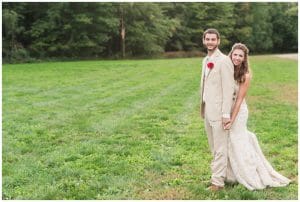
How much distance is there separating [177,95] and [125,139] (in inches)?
296

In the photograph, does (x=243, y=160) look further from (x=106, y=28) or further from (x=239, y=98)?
(x=106, y=28)

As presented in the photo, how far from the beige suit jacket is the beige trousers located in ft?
0.36

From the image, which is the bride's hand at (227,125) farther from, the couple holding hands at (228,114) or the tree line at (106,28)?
the tree line at (106,28)

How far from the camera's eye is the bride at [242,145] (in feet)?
19.7

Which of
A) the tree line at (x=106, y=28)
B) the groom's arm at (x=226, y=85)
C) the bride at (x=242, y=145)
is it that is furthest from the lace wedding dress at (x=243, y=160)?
the tree line at (x=106, y=28)

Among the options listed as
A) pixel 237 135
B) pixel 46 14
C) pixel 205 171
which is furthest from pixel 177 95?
pixel 46 14

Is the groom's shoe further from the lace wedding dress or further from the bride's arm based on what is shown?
the bride's arm

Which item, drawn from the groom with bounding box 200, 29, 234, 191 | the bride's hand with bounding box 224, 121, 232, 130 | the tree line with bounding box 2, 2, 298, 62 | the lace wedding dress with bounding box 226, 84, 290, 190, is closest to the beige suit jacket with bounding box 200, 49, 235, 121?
the groom with bounding box 200, 29, 234, 191

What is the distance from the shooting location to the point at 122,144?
29.9 feet

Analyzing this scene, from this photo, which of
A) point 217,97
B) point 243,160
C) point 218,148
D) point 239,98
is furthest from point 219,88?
point 243,160

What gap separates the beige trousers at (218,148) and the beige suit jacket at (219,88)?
0.11 meters

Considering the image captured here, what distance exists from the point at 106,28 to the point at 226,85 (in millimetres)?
44984

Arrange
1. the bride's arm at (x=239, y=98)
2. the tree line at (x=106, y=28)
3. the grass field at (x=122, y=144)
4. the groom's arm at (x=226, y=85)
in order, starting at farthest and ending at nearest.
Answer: the tree line at (x=106, y=28) < the grass field at (x=122, y=144) < the bride's arm at (x=239, y=98) < the groom's arm at (x=226, y=85)

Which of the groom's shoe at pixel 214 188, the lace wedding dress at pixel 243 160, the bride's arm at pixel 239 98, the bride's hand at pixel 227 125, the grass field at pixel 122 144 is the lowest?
the grass field at pixel 122 144
